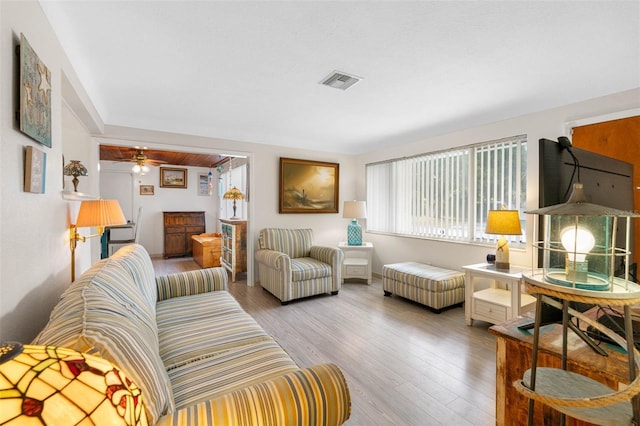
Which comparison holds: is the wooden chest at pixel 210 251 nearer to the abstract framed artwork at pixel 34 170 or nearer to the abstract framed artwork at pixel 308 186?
the abstract framed artwork at pixel 308 186

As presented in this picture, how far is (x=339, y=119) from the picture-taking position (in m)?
3.58

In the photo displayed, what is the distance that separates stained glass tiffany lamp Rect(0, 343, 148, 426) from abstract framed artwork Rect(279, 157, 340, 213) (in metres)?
4.10

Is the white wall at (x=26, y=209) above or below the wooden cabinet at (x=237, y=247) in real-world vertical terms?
above

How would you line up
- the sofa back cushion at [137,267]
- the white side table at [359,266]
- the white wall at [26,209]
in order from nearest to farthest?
the white wall at [26,209] < the sofa back cushion at [137,267] < the white side table at [359,266]

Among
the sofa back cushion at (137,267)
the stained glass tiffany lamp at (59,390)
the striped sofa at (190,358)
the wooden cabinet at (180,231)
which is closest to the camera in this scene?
the stained glass tiffany lamp at (59,390)

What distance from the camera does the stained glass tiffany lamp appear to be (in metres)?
0.39

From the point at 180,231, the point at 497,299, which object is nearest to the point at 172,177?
the point at 180,231

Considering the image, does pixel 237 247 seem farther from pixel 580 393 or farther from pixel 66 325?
pixel 580 393

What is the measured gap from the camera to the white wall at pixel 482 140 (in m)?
2.64

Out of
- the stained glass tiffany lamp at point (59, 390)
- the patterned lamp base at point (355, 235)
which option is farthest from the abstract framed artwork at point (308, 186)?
the stained glass tiffany lamp at point (59, 390)

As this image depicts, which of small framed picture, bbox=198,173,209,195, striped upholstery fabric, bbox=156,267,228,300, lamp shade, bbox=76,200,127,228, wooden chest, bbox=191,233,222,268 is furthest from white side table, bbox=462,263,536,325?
small framed picture, bbox=198,173,209,195

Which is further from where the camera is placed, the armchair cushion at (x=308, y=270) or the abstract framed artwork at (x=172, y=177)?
the abstract framed artwork at (x=172, y=177)

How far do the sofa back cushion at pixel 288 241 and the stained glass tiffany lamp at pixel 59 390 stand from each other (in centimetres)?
367

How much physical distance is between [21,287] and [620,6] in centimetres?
320
